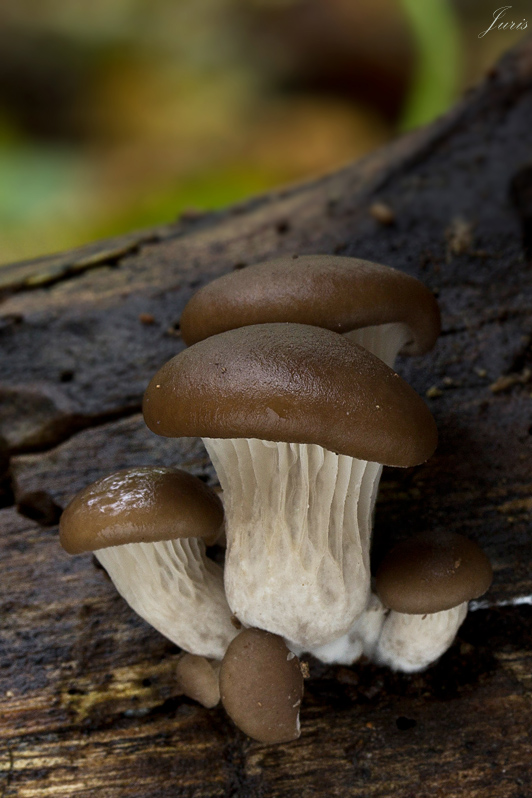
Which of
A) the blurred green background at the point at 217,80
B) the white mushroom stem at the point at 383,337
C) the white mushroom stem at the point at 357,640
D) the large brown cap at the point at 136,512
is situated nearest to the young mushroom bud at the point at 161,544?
the large brown cap at the point at 136,512

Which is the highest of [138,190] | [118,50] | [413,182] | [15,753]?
[118,50]

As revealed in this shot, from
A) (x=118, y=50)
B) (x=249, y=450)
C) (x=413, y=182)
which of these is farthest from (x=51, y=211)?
(x=249, y=450)

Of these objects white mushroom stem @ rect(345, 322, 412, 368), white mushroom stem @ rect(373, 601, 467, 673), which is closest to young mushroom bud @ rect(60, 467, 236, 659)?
white mushroom stem @ rect(373, 601, 467, 673)

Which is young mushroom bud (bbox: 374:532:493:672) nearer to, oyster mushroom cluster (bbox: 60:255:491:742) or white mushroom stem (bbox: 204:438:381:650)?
oyster mushroom cluster (bbox: 60:255:491:742)

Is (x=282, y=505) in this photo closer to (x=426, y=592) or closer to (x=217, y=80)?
(x=426, y=592)

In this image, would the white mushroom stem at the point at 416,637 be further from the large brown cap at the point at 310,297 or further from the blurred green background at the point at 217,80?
the blurred green background at the point at 217,80

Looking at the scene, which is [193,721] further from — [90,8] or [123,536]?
[90,8]
